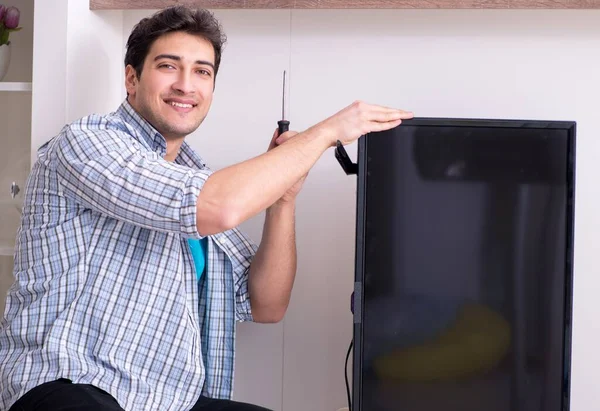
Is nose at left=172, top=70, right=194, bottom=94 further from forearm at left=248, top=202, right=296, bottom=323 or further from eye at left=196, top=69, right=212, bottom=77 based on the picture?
forearm at left=248, top=202, right=296, bottom=323

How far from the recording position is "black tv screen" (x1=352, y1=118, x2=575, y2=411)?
150 centimetres

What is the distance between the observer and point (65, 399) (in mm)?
1335

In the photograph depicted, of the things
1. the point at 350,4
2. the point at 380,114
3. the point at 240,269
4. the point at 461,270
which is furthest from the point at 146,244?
the point at 350,4

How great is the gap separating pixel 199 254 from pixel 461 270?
1.96 ft

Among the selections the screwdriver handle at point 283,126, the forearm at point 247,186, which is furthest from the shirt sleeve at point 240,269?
the forearm at point 247,186

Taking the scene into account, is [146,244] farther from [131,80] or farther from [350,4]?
[350,4]

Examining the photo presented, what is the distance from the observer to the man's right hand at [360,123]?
148cm

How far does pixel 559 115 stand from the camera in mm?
1880

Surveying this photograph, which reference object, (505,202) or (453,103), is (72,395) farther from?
(453,103)

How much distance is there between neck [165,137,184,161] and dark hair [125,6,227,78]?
0.17 m

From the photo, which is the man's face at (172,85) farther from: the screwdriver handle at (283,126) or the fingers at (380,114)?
the fingers at (380,114)

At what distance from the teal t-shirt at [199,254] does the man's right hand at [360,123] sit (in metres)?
0.42

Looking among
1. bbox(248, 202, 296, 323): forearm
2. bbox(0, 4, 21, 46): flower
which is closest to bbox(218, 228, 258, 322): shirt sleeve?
bbox(248, 202, 296, 323): forearm

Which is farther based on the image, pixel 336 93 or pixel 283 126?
pixel 336 93
